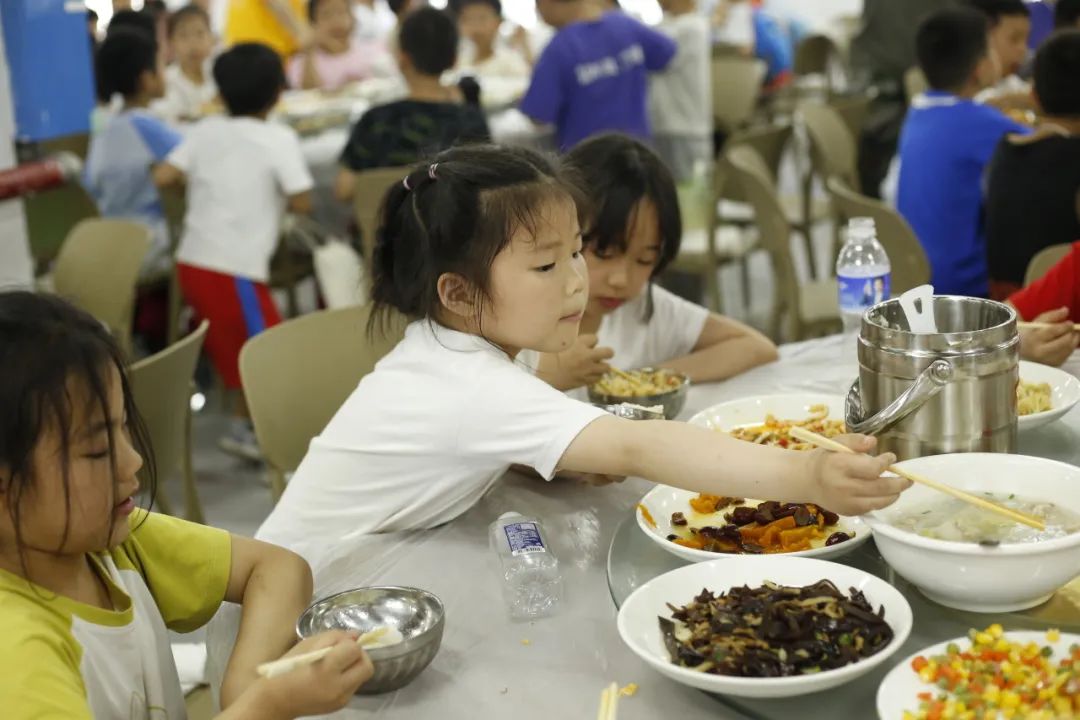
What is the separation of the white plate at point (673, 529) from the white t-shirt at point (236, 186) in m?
2.75

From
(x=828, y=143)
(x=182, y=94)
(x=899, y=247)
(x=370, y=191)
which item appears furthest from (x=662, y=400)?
(x=182, y=94)

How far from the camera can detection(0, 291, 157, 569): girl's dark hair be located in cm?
106

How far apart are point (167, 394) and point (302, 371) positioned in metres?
0.34

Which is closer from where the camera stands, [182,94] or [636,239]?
[636,239]

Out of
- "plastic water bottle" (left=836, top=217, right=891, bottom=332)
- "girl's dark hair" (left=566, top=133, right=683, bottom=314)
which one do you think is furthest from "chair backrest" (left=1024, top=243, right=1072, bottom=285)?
"girl's dark hair" (left=566, top=133, right=683, bottom=314)

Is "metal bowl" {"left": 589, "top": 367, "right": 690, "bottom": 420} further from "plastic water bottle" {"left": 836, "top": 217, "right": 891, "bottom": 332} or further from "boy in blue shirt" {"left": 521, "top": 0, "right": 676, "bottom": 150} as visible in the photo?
"boy in blue shirt" {"left": 521, "top": 0, "right": 676, "bottom": 150}

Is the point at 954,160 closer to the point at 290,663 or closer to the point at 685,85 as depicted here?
the point at 685,85

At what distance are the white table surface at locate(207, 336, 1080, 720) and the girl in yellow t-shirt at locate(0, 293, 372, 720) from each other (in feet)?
0.34

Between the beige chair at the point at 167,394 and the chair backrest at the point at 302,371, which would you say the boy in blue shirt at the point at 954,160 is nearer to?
the chair backrest at the point at 302,371

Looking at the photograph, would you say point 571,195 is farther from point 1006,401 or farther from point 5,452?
point 5,452

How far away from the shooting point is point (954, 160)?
347cm

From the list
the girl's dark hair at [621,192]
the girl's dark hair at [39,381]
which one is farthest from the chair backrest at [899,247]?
the girl's dark hair at [39,381]

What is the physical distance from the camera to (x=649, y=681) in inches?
43.9

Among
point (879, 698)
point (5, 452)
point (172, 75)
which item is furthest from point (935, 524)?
point (172, 75)
